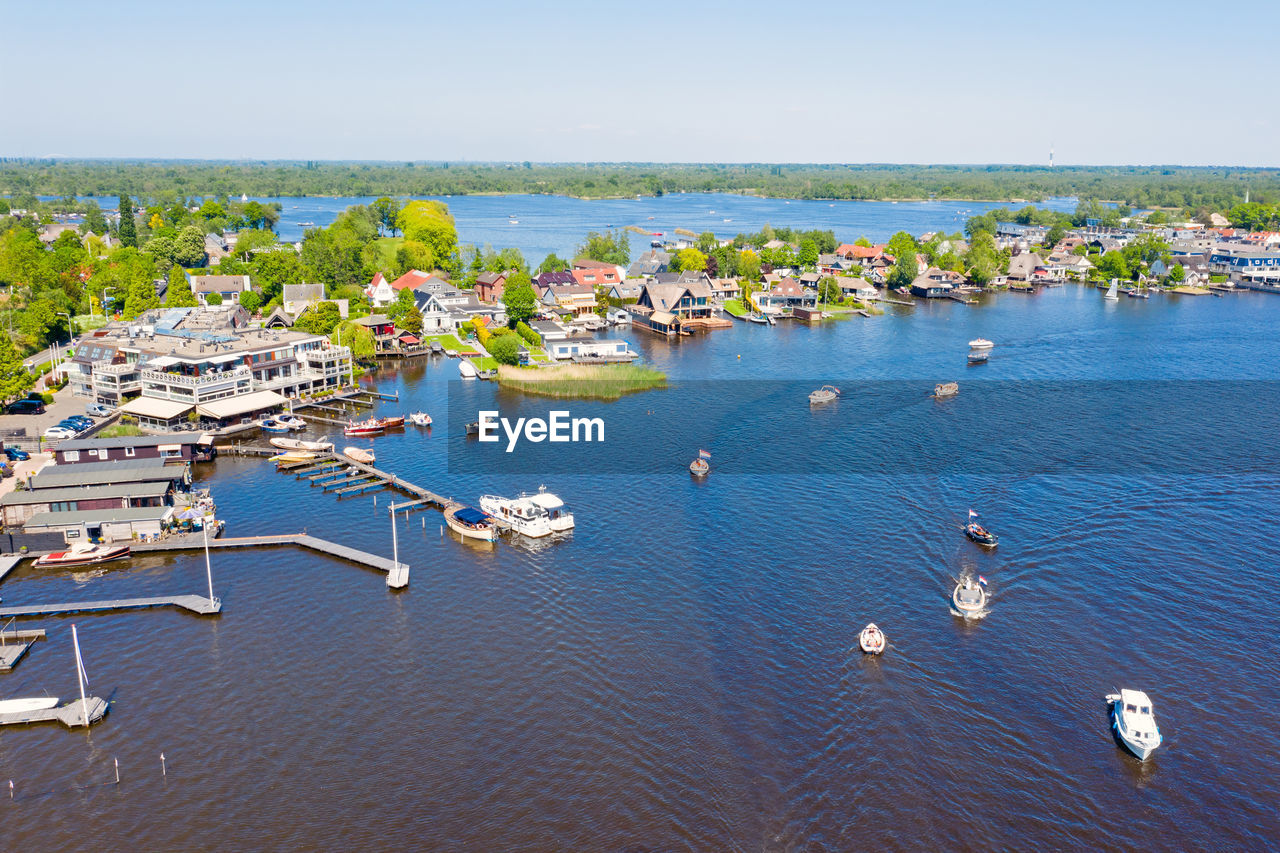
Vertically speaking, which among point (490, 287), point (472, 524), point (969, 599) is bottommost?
point (969, 599)

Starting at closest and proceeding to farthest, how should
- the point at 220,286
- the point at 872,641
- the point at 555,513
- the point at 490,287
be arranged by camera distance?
the point at 872,641, the point at 555,513, the point at 220,286, the point at 490,287

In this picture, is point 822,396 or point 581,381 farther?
point 581,381

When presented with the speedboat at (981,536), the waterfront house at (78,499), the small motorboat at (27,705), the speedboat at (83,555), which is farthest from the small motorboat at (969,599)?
the speedboat at (83,555)

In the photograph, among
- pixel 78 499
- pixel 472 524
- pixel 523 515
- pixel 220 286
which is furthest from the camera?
pixel 220 286

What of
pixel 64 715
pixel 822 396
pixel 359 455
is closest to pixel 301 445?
pixel 359 455

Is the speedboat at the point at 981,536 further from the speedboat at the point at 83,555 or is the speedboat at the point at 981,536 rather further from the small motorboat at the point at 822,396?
the speedboat at the point at 83,555

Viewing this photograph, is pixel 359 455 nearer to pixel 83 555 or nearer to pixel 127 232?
pixel 83 555

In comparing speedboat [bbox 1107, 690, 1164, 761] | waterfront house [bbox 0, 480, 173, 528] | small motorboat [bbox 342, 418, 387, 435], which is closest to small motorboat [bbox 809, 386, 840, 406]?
small motorboat [bbox 342, 418, 387, 435]
